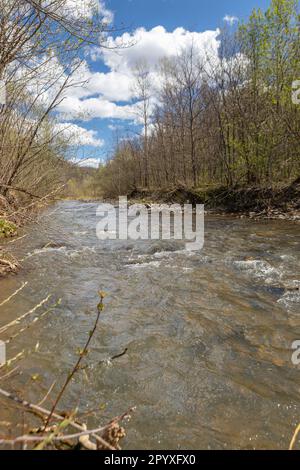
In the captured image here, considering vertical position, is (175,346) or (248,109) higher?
(248,109)

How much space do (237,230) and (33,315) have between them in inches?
310

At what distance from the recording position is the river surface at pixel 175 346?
2.26 meters

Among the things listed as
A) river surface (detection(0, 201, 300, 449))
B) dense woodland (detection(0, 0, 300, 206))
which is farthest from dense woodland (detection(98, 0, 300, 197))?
river surface (detection(0, 201, 300, 449))

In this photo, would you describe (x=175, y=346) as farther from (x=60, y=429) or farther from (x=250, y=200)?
(x=250, y=200)

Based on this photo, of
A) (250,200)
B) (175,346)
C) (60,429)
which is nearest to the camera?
(60,429)

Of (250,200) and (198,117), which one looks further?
(198,117)

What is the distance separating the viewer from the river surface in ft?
7.41

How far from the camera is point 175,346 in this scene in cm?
329

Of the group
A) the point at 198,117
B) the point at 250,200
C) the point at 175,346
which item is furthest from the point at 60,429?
the point at 198,117

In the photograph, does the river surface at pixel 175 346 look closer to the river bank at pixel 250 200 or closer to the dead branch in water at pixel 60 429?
the dead branch in water at pixel 60 429

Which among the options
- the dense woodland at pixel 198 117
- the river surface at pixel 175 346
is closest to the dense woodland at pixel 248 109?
the dense woodland at pixel 198 117

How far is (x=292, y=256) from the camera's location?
6664mm
